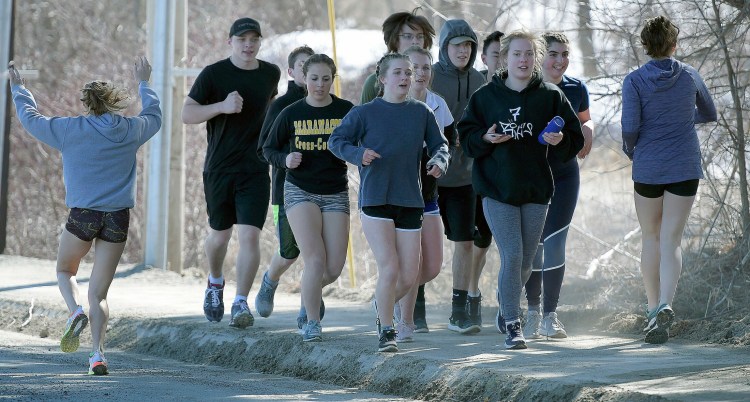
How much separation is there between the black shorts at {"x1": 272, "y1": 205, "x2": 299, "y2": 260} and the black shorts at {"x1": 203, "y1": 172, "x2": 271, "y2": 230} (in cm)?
29

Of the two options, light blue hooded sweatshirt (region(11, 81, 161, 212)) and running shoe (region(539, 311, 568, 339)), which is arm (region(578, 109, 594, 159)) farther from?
light blue hooded sweatshirt (region(11, 81, 161, 212))

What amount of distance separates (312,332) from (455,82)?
2.06 metres

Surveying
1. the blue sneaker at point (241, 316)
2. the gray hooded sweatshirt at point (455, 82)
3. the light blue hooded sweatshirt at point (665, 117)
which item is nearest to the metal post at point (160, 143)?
the blue sneaker at point (241, 316)

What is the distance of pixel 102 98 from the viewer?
8.72 meters

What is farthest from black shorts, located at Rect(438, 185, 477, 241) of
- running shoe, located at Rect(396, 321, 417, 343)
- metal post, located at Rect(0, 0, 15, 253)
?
metal post, located at Rect(0, 0, 15, 253)

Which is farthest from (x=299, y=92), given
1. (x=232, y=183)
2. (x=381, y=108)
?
(x=381, y=108)

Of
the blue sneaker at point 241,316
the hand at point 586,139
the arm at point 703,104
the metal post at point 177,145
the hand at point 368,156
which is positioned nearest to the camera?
the hand at point 368,156

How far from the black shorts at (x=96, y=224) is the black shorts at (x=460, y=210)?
2.29 meters

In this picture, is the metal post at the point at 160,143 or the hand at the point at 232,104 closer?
the hand at the point at 232,104

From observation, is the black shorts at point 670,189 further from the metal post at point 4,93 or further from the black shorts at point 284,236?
the metal post at point 4,93

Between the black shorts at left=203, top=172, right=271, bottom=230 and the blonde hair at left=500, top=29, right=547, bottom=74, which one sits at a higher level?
the blonde hair at left=500, top=29, right=547, bottom=74

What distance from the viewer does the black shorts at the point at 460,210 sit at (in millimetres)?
9617

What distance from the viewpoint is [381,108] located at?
28.1ft

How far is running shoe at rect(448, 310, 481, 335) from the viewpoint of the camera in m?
9.66
